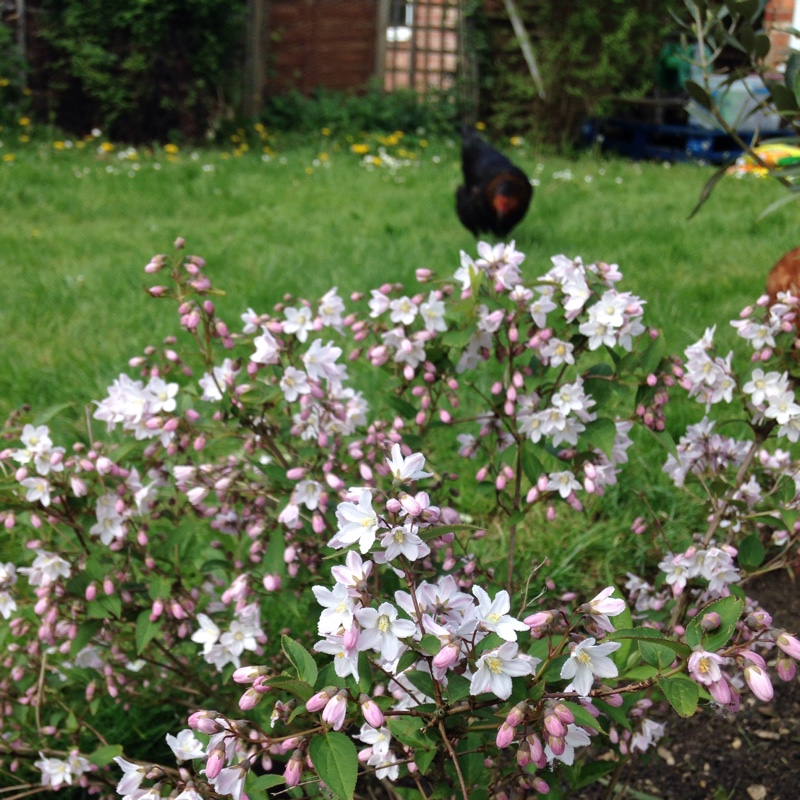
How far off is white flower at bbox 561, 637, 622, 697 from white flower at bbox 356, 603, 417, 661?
0.59ft

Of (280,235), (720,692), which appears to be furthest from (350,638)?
(280,235)

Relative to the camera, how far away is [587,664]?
972 mm

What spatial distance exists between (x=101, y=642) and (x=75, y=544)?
268mm

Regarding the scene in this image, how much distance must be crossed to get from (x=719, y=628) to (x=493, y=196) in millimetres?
4152

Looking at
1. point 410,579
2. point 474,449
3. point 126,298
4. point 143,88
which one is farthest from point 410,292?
point 143,88

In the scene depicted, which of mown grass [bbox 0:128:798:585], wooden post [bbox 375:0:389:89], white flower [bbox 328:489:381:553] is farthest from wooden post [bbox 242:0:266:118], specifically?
white flower [bbox 328:489:381:553]

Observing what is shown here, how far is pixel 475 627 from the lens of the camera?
3.05 ft

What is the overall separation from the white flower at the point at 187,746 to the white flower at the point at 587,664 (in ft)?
1.53

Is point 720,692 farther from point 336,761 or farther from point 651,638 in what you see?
point 336,761

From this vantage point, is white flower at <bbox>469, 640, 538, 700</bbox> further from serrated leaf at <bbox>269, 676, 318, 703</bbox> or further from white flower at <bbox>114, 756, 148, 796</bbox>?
white flower at <bbox>114, 756, 148, 796</bbox>

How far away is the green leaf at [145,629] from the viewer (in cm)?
143

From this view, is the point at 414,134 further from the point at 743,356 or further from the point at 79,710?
the point at 79,710

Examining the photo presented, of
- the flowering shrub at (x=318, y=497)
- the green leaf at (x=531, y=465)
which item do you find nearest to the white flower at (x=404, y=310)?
the flowering shrub at (x=318, y=497)

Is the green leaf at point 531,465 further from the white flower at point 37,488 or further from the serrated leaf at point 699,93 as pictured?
the serrated leaf at point 699,93
